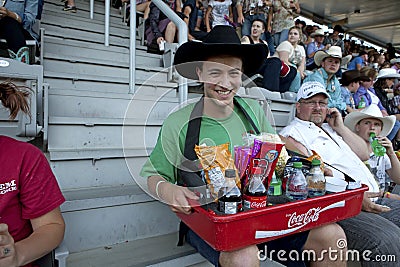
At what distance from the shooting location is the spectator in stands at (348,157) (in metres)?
1.32

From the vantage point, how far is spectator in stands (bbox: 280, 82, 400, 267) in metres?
1.32

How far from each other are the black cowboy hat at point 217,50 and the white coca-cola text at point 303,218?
613 mm

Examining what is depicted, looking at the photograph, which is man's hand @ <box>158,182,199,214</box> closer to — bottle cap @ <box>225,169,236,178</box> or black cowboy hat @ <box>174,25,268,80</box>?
bottle cap @ <box>225,169,236,178</box>

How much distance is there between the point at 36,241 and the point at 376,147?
6.65 feet

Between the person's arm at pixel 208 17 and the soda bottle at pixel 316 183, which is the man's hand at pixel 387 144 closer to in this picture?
the soda bottle at pixel 316 183

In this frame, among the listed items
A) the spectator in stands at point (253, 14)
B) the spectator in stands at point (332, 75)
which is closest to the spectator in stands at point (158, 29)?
the spectator in stands at point (253, 14)

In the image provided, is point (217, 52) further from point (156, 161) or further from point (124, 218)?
point (124, 218)

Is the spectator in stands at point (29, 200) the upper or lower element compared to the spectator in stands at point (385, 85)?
lower

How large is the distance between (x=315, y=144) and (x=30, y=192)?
1.49 m

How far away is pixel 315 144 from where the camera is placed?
5.83 ft

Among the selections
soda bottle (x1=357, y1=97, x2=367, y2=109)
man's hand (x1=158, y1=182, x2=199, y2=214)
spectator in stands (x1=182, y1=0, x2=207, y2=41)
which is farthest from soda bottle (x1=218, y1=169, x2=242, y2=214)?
spectator in stands (x1=182, y1=0, x2=207, y2=41)

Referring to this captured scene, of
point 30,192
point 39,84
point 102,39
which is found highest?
point 102,39

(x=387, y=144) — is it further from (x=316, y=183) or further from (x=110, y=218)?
(x=110, y=218)

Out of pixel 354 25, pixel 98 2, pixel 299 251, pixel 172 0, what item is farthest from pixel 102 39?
pixel 354 25
